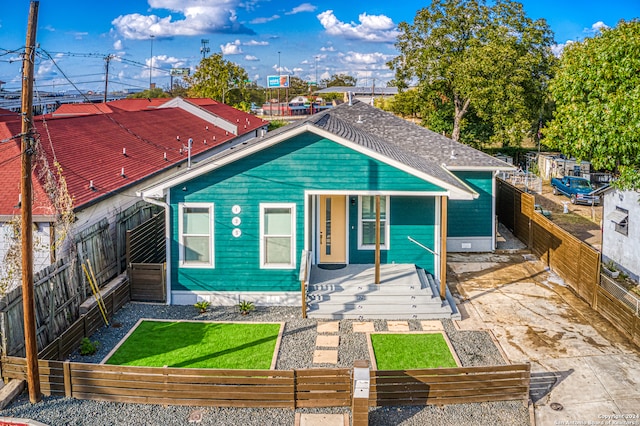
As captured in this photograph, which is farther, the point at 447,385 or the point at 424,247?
the point at 424,247

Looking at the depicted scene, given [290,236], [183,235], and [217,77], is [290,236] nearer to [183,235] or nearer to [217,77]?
[183,235]

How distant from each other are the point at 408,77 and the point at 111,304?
3311 centimetres

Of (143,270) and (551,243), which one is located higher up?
(551,243)

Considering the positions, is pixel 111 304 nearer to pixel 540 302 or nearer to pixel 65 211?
A: pixel 65 211

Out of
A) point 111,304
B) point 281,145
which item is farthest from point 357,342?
point 111,304

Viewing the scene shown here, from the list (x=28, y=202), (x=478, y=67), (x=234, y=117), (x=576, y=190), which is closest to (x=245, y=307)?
(x=28, y=202)

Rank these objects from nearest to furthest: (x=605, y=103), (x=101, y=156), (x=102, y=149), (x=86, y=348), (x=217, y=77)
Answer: (x=86, y=348)
(x=605, y=103)
(x=101, y=156)
(x=102, y=149)
(x=217, y=77)

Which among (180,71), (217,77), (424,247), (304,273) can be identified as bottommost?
(304,273)

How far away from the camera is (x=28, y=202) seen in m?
9.02

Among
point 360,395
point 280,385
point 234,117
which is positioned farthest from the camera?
point 234,117

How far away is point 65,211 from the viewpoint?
13.1 m

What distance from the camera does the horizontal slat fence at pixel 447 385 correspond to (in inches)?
364

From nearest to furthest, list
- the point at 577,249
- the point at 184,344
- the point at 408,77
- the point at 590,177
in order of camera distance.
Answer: the point at 184,344 → the point at 577,249 → the point at 590,177 → the point at 408,77

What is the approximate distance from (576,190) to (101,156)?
23399 mm
